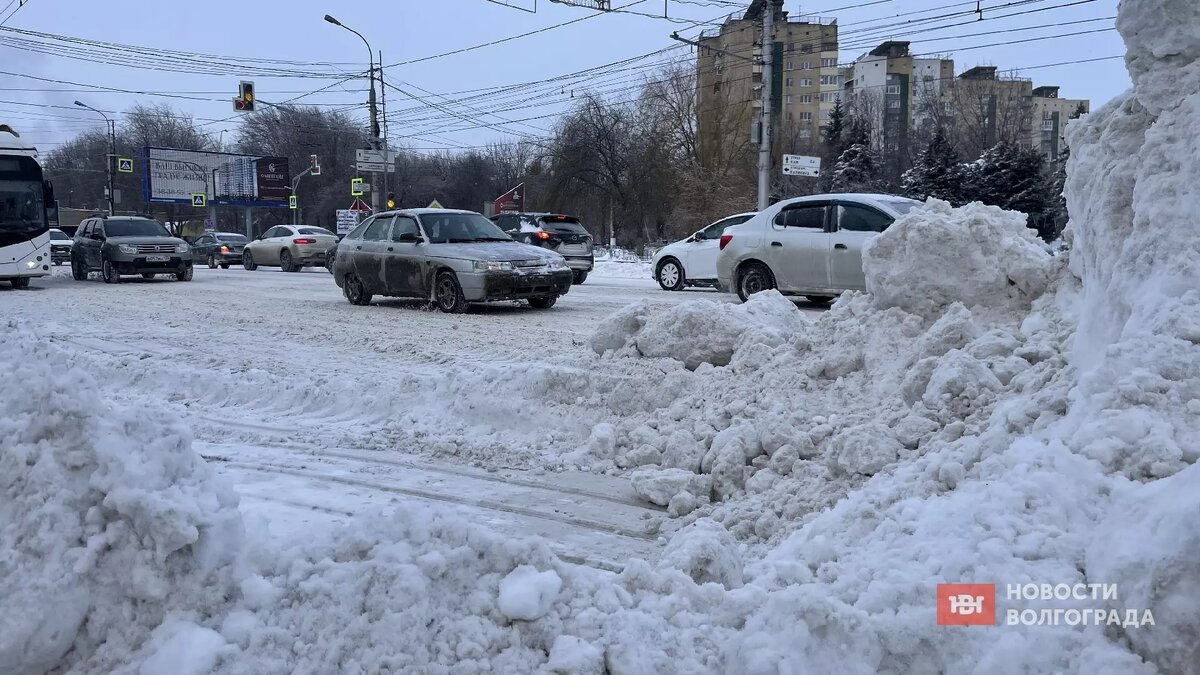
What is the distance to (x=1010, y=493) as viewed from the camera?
292cm

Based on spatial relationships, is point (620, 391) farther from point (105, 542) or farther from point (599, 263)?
point (599, 263)

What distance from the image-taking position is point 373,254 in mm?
14367

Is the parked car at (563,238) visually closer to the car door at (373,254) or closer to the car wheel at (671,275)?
the car wheel at (671,275)

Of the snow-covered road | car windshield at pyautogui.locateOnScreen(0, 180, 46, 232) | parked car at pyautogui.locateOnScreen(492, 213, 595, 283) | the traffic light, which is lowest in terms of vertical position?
the snow-covered road

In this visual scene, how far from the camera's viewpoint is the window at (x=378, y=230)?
14359 mm

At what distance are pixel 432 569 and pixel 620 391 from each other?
12.2ft

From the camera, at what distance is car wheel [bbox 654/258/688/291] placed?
1819 centimetres

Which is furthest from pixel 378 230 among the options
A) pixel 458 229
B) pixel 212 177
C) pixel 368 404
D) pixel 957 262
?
pixel 212 177

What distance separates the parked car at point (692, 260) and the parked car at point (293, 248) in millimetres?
15182

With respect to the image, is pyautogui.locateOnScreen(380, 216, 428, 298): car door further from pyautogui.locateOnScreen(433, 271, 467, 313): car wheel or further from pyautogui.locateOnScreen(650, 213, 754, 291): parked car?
pyautogui.locateOnScreen(650, 213, 754, 291): parked car

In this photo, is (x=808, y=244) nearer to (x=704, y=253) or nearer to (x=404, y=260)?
(x=704, y=253)


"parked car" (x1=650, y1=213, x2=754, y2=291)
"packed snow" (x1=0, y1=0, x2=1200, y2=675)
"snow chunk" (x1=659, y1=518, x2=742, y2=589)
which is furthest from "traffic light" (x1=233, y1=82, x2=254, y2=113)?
"snow chunk" (x1=659, y1=518, x2=742, y2=589)

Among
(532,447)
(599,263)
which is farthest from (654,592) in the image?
(599,263)

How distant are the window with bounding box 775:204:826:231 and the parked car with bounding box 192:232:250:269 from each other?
26.8 m
